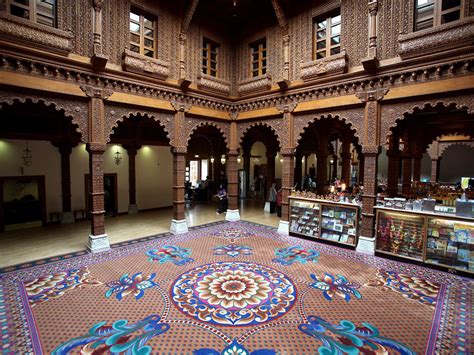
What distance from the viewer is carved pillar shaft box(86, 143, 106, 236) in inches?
271

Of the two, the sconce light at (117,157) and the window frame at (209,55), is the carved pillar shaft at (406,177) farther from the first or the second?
the sconce light at (117,157)

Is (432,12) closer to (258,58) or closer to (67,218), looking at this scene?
(258,58)

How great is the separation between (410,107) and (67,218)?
11944mm

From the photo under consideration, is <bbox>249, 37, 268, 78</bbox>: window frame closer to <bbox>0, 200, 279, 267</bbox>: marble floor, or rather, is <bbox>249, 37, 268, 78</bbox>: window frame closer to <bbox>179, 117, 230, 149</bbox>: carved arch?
<bbox>179, 117, 230, 149</bbox>: carved arch

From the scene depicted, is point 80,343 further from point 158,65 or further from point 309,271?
point 158,65

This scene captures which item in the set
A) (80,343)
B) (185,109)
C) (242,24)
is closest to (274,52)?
(242,24)

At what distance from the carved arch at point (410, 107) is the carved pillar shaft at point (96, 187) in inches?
298

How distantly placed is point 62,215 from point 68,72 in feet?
19.6

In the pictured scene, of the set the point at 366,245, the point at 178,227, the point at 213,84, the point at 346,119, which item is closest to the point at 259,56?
the point at 213,84

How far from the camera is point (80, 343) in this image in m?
3.44

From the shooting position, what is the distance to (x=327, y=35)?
7.79 meters

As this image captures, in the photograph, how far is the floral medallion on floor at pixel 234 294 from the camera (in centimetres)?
409

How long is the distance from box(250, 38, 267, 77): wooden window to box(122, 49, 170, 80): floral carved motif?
11.0 ft

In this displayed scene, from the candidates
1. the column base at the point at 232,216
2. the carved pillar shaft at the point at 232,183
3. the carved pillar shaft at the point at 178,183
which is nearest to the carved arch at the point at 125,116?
the carved pillar shaft at the point at 178,183
